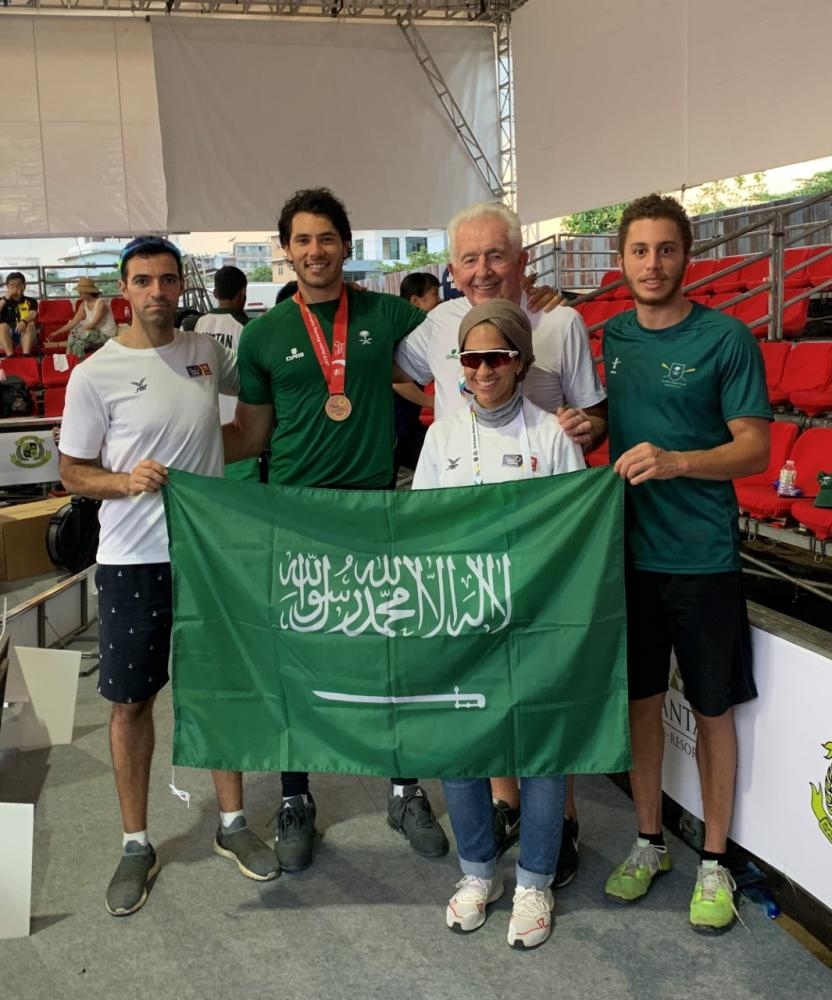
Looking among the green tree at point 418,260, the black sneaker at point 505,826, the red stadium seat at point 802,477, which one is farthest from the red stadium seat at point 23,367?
the black sneaker at point 505,826

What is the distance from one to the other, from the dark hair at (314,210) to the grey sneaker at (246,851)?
5.26 feet

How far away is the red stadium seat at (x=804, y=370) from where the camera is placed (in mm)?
5211

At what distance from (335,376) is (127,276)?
57 centimetres

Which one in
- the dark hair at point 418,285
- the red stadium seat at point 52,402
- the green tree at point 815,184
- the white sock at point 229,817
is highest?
the green tree at point 815,184

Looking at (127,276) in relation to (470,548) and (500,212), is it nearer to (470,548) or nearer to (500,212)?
(500,212)

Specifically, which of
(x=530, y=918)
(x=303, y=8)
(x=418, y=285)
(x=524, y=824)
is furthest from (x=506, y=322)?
(x=303, y=8)

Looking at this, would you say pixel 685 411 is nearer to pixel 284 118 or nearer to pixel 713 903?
pixel 713 903

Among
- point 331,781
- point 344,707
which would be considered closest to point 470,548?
point 344,707

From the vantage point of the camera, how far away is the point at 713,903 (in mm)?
2236

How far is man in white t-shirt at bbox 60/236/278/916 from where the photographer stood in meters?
2.37

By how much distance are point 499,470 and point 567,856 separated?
41.2 inches

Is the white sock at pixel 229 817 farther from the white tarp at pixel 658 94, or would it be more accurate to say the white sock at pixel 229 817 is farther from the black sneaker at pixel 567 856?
the white tarp at pixel 658 94

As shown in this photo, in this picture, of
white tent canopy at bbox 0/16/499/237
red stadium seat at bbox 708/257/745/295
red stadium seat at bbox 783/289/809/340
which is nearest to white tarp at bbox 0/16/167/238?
white tent canopy at bbox 0/16/499/237

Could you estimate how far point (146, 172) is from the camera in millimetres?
12539
